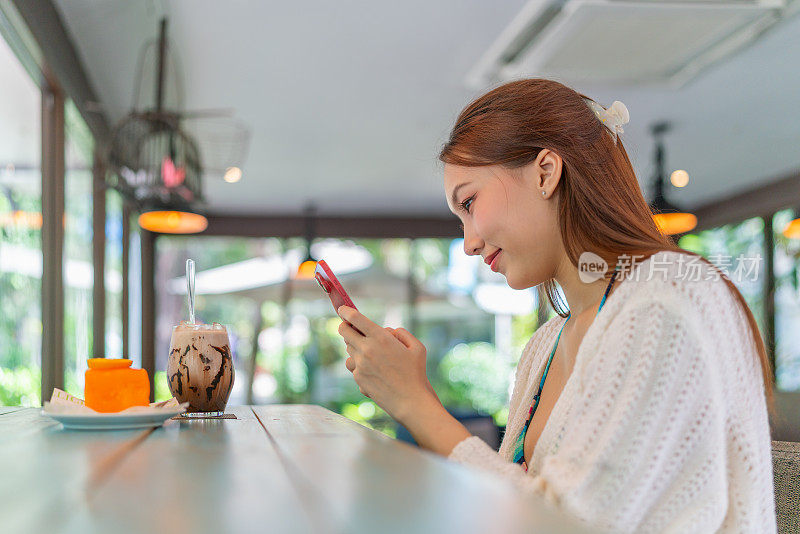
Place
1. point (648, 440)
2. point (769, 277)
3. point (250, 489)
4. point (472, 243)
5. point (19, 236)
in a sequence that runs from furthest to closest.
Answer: point (769, 277)
point (19, 236)
point (472, 243)
point (648, 440)
point (250, 489)

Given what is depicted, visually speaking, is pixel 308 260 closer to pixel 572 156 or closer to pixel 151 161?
pixel 151 161

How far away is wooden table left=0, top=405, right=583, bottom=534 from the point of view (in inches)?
17.2

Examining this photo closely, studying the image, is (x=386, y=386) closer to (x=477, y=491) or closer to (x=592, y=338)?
(x=592, y=338)

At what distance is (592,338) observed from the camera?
1.01m

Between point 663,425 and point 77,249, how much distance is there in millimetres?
3778

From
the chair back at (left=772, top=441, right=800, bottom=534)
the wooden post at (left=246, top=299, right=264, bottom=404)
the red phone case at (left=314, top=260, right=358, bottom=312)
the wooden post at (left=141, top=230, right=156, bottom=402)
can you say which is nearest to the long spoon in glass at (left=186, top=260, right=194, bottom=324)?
the red phone case at (left=314, top=260, right=358, bottom=312)

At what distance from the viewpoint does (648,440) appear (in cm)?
87

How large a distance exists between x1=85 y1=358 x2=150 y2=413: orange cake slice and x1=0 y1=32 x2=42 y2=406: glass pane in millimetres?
1539

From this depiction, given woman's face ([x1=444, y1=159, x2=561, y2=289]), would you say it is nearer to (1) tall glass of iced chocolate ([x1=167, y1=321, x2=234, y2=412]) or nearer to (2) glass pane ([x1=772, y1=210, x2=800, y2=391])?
(1) tall glass of iced chocolate ([x1=167, y1=321, x2=234, y2=412])

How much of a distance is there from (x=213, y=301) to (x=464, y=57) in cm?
543

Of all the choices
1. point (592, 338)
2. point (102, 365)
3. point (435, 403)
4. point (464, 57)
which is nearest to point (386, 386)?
point (435, 403)

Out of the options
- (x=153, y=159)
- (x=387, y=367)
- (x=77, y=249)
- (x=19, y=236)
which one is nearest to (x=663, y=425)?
(x=387, y=367)

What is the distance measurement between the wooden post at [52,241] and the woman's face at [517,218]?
7.95 feet

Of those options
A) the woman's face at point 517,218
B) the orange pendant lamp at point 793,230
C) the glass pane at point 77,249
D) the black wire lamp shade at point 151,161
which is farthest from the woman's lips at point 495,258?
the orange pendant lamp at point 793,230
